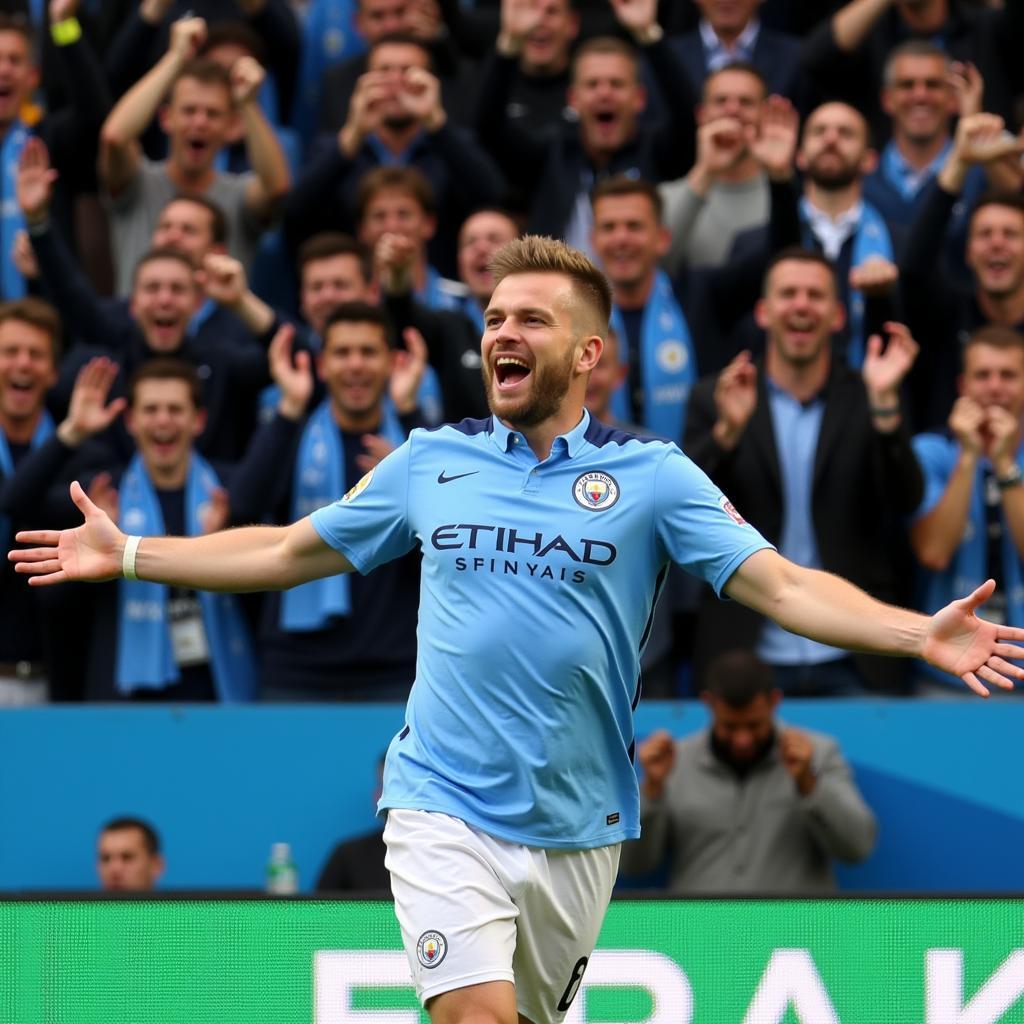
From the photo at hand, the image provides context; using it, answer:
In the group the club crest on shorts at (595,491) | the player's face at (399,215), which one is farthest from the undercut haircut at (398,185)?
the club crest on shorts at (595,491)

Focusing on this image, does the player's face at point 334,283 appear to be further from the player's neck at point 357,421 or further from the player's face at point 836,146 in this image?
the player's face at point 836,146

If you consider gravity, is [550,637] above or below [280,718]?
above

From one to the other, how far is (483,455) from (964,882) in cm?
442

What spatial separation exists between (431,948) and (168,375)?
4921 millimetres

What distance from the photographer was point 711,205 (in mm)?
10945

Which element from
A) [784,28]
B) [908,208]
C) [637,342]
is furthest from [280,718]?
[784,28]

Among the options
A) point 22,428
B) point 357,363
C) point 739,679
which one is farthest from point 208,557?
point 22,428

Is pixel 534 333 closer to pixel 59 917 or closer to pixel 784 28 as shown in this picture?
pixel 59 917

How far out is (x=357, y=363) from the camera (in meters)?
9.45

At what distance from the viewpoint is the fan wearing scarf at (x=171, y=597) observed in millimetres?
9375

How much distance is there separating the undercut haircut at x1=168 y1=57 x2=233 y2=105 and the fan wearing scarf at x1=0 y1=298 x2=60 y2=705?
1.75 metres

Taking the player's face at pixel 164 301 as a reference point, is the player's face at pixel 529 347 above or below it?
below

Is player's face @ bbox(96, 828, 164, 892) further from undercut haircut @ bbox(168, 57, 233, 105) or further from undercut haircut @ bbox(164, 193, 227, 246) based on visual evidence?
undercut haircut @ bbox(168, 57, 233, 105)

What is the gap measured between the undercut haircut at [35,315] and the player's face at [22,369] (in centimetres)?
2
